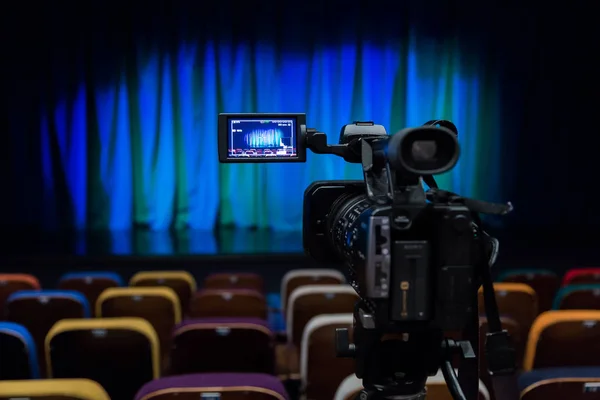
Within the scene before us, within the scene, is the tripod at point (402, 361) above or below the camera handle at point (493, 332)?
below

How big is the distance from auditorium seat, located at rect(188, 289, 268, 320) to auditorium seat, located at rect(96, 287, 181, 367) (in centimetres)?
11

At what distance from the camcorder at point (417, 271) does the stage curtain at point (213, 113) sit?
23.3 ft

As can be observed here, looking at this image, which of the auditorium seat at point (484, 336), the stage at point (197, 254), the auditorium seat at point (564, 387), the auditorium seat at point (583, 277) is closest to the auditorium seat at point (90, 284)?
the stage at point (197, 254)

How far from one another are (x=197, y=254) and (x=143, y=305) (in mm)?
3144

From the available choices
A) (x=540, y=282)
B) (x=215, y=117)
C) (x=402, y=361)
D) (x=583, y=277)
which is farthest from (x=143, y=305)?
(x=215, y=117)

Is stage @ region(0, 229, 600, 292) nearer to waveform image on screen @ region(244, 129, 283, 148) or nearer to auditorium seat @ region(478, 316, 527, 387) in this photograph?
auditorium seat @ region(478, 316, 527, 387)

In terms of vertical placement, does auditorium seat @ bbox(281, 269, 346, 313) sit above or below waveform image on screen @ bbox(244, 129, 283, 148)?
below

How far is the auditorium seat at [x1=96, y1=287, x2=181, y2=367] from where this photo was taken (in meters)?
2.86

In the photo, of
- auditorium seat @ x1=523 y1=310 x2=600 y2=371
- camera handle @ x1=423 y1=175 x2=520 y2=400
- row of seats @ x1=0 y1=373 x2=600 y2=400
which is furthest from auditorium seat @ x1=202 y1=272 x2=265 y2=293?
camera handle @ x1=423 y1=175 x2=520 y2=400

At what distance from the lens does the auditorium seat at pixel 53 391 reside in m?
1.48

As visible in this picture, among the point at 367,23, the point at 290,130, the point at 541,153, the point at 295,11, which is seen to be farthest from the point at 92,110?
the point at 290,130

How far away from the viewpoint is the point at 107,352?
Result: 7.23 ft

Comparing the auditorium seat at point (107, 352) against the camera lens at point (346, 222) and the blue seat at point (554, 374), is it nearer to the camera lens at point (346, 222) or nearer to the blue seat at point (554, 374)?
the camera lens at point (346, 222)

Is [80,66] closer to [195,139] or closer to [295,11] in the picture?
[195,139]
